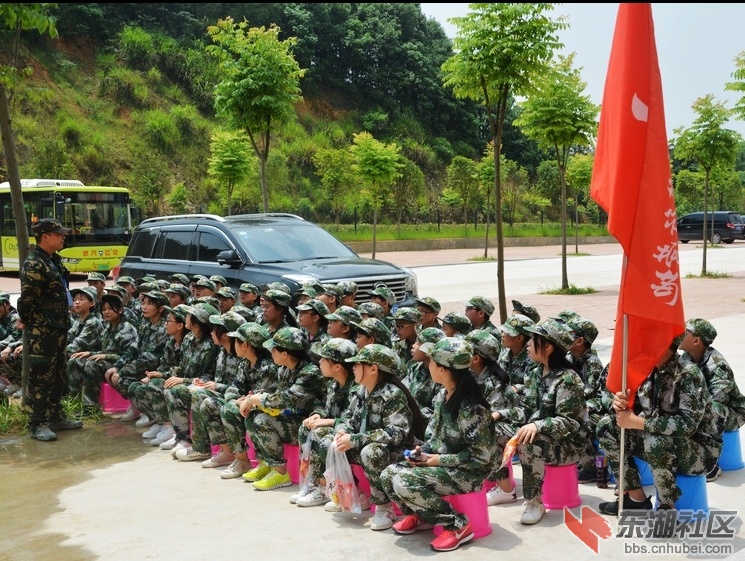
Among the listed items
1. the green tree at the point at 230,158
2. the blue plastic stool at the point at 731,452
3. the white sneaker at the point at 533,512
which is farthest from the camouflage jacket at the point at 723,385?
the green tree at the point at 230,158

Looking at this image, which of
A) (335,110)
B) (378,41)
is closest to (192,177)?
(335,110)

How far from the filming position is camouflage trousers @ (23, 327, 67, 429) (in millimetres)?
7426

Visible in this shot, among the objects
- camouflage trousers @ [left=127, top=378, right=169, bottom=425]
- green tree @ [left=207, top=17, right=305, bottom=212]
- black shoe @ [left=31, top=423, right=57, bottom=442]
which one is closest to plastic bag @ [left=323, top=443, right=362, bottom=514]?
camouflage trousers @ [left=127, top=378, right=169, bottom=425]

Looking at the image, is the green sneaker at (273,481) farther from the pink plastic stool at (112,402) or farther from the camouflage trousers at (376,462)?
the pink plastic stool at (112,402)

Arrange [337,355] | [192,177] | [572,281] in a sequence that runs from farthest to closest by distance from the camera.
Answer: [192,177]
[572,281]
[337,355]

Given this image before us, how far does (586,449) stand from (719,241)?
42.6 metres

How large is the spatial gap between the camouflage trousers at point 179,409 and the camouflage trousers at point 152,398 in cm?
28

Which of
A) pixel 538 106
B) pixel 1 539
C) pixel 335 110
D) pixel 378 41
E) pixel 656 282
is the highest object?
pixel 378 41

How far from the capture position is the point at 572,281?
21.2m

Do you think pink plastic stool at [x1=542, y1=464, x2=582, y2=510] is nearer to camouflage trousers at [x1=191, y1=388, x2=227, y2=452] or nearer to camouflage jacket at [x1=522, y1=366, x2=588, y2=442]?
camouflage jacket at [x1=522, y1=366, x2=588, y2=442]

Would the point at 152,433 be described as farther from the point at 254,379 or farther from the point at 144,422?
the point at 254,379

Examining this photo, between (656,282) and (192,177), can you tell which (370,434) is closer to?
(656,282)

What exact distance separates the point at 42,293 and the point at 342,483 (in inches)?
151

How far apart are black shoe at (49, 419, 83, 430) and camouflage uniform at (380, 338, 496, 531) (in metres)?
4.29
